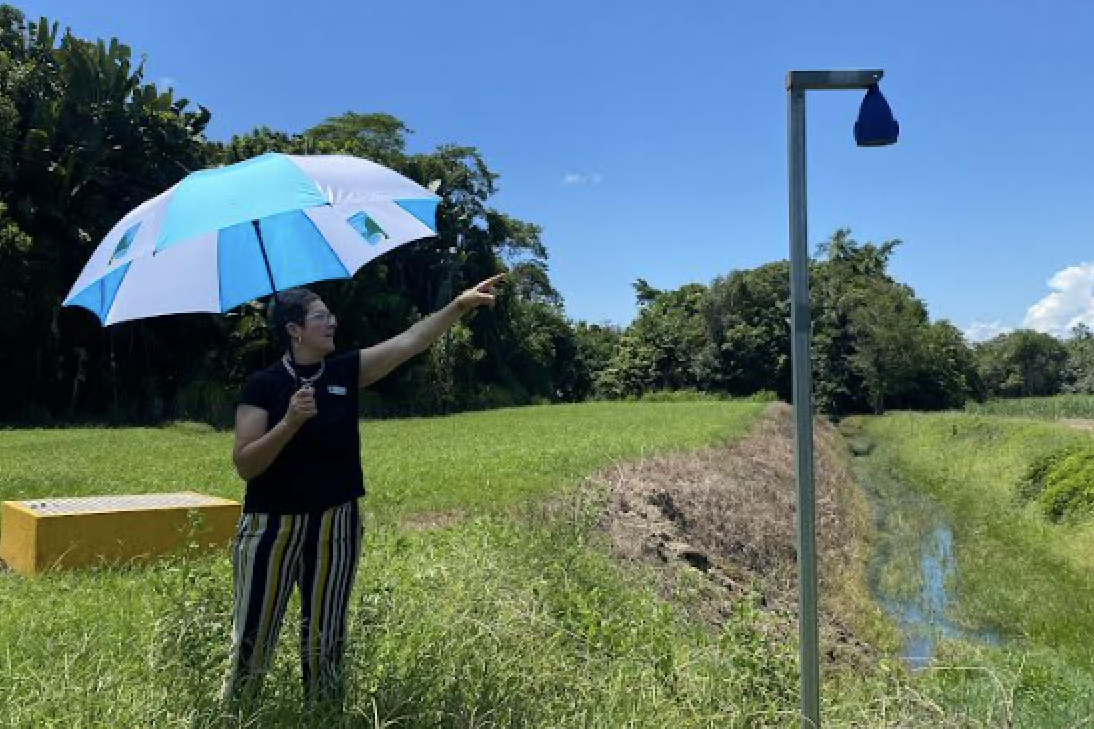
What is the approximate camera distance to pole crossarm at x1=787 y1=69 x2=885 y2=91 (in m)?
2.92

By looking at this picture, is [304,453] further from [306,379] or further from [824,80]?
[824,80]

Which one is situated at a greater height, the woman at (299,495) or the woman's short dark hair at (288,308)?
the woman's short dark hair at (288,308)

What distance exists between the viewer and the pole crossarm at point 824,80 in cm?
292

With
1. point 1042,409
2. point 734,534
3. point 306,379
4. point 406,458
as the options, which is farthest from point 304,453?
point 1042,409

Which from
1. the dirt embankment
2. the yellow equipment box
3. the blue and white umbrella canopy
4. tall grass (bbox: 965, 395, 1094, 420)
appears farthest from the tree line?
the blue and white umbrella canopy

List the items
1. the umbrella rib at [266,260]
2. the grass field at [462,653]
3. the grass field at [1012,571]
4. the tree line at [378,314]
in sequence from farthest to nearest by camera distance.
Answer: the tree line at [378,314], the grass field at [1012,571], the umbrella rib at [266,260], the grass field at [462,653]

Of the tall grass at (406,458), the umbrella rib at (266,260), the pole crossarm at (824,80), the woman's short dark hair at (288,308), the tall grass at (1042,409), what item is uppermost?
the pole crossarm at (824,80)

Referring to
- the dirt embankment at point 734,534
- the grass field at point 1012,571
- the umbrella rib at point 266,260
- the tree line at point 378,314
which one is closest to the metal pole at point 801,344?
the grass field at point 1012,571

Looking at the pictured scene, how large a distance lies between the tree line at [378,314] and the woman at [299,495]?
18839 mm

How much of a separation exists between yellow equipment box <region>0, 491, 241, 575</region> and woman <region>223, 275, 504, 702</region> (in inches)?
107

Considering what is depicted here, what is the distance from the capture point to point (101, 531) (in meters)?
5.96

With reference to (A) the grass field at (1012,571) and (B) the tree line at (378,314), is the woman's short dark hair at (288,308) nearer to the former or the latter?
(A) the grass field at (1012,571)

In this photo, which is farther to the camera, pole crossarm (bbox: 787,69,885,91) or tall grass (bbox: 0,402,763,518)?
tall grass (bbox: 0,402,763,518)

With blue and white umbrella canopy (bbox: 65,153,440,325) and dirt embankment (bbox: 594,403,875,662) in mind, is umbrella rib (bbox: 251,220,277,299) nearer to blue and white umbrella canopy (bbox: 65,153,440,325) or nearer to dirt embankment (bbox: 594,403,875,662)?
blue and white umbrella canopy (bbox: 65,153,440,325)
